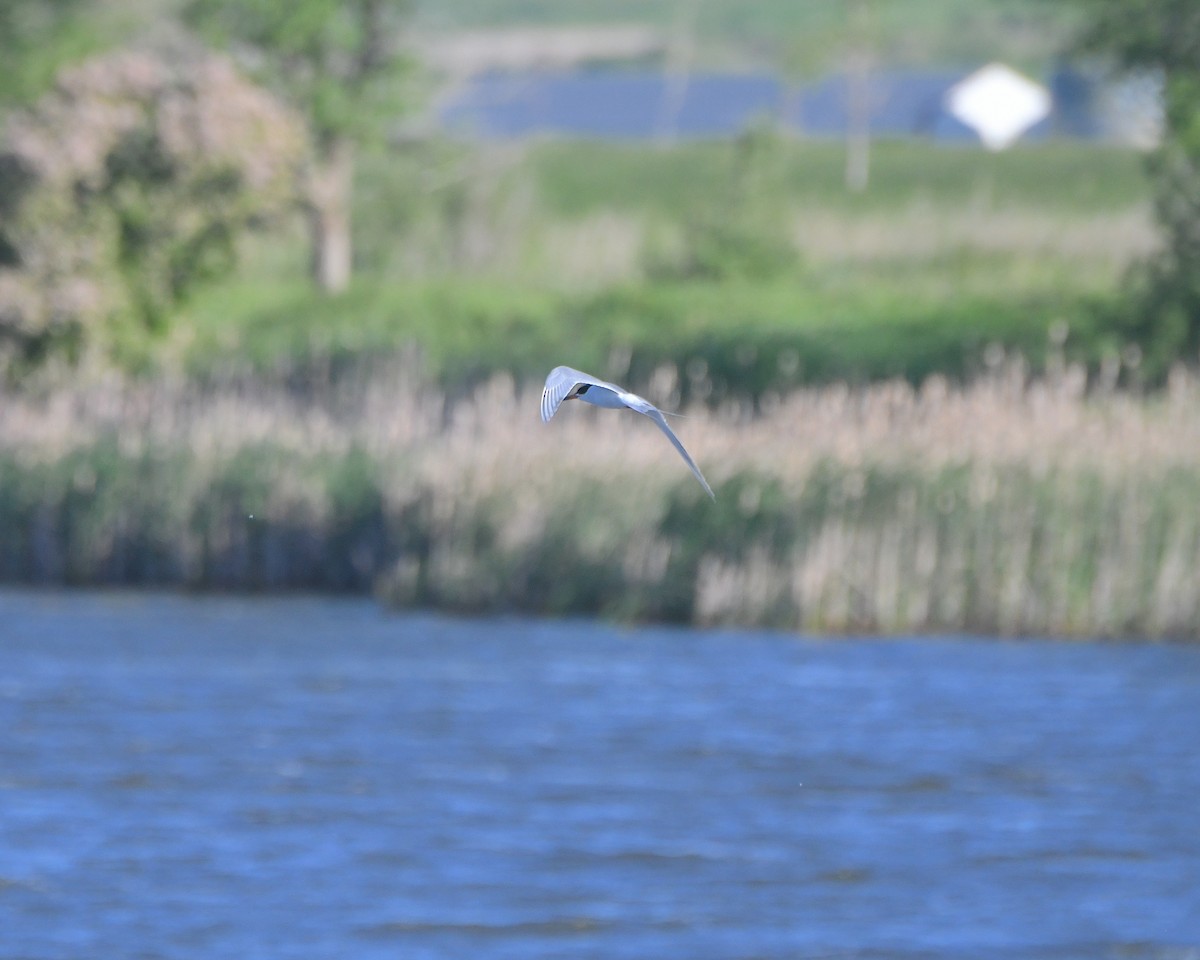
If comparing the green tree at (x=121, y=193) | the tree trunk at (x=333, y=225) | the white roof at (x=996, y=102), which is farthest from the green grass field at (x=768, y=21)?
the green tree at (x=121, y=193)

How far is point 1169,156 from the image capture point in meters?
30.9

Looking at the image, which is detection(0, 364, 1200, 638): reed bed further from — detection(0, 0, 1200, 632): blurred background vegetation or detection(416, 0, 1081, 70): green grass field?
detection(416, 0, 1081, 70): green grass field

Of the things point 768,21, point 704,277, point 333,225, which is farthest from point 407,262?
point 768,21

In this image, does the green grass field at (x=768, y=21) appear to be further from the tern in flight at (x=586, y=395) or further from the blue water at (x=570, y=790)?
the tern in flight at (x=586, y=395)

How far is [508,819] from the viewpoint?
16078mm

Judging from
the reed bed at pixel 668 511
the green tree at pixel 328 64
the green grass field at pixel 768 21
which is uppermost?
the green grass field at pixel 768 21

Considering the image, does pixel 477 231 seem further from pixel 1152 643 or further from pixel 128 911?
pixel 128 911

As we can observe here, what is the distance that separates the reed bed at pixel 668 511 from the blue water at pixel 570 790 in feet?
1.21

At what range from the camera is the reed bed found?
21.0 m

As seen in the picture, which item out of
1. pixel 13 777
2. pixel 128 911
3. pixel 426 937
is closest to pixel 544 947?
pixel 426 937

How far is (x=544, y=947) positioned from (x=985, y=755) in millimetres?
5588

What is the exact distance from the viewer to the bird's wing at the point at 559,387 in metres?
7.39

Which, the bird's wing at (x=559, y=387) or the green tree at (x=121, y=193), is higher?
the green tree at (x=121, y=193)

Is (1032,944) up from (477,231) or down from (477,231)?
down
